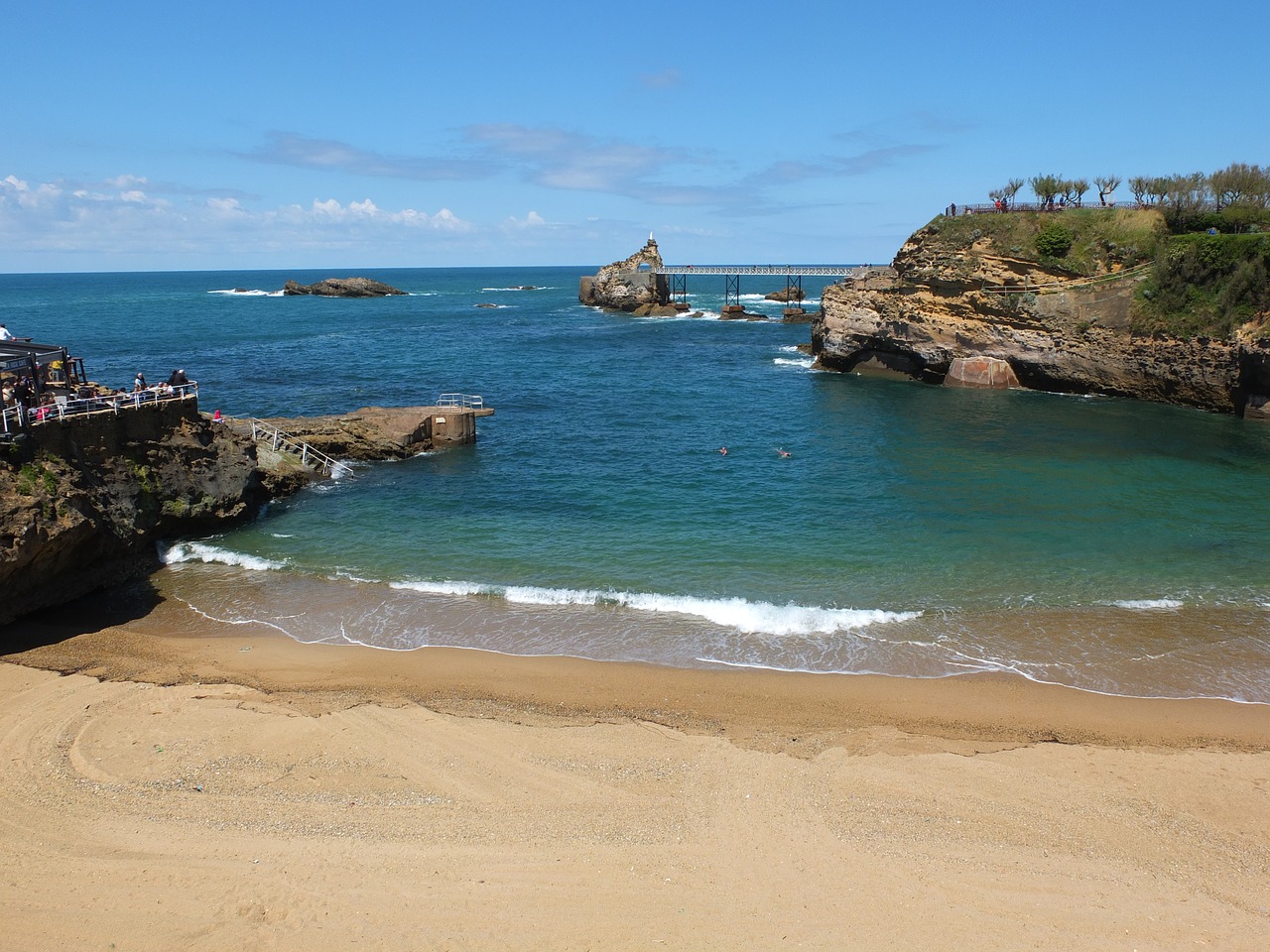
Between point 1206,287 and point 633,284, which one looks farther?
point 633,284

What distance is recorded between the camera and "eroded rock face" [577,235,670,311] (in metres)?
104

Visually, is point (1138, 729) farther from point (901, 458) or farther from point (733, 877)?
point (901, 458)

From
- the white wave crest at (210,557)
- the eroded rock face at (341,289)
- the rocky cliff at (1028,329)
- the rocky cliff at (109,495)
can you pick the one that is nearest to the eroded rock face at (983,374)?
the rocky cliff at (1028,329)

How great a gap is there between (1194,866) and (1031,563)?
1157 cm

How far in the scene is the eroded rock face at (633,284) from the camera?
10412 cm

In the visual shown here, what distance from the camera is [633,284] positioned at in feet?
343

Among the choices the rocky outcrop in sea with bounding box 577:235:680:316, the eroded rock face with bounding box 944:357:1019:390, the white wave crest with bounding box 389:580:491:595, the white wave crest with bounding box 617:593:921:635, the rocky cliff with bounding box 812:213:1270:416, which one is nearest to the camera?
the white wave crest with bounding box 617:593:921:635

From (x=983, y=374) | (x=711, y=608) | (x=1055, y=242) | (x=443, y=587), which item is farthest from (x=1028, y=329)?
(x=443, y=587)

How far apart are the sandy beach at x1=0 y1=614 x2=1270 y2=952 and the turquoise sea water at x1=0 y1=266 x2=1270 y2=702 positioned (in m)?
1.82

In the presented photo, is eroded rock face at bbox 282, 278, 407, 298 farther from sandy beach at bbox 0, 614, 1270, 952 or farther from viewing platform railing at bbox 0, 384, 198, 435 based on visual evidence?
sandy beach at bbox 0, 614, 1270, 952

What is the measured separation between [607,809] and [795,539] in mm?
12902

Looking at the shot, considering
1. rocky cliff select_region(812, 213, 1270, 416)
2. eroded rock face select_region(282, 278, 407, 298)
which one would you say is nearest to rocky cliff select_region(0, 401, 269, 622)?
rocky cliff select_region(812, 213, 1270, 416)

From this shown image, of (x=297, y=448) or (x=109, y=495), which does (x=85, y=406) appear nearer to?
(x=109, y=495)

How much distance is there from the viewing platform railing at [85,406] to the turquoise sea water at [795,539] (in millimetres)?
4460
